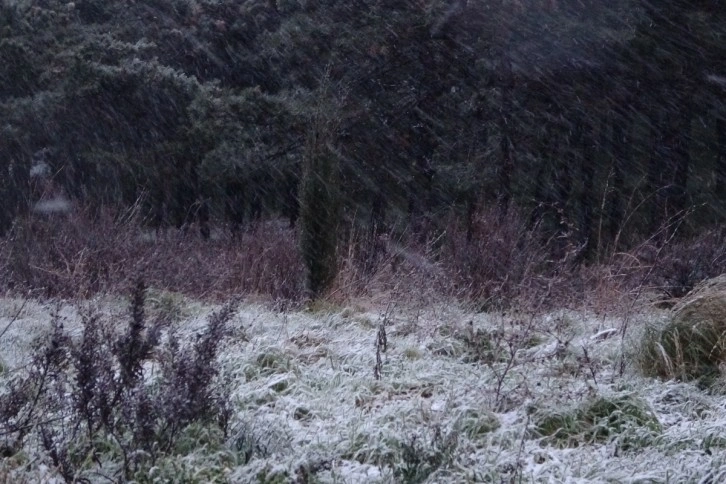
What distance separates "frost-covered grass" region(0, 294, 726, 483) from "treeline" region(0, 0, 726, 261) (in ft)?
35.9

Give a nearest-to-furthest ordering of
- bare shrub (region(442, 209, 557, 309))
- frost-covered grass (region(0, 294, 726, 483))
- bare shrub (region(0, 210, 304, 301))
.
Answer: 1. frost-covered grass (region(0, 294, 726, 483))
2. bare shrub (region(442, 209, 557, 309))
3. bare shrub (region(0, 210, 304, 301))

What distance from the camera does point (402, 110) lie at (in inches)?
714

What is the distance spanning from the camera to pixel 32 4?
62.5 feet

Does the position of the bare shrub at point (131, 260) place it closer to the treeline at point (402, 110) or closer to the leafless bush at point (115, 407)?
the leafless bush at point (115, 407)

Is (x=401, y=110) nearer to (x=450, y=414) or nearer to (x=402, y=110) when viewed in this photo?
(x=402, y=110)

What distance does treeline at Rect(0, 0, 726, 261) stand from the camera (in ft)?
54.9

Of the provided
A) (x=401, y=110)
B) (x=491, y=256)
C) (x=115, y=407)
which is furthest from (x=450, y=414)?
(x=401, y=110)

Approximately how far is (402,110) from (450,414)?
47.9ft

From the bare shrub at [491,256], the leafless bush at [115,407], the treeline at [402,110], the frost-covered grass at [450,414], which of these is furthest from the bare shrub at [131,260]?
the treeline at [402,110]

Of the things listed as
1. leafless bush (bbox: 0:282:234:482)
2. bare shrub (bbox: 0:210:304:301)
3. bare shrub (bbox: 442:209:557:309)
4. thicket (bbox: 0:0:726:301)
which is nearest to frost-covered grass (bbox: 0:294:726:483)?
leafless bush (bbox: 0:282:234:482)

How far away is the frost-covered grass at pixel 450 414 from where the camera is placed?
3.44 m

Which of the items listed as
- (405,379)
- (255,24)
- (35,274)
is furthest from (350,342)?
(255,24)

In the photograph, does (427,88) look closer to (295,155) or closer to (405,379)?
(295,155)

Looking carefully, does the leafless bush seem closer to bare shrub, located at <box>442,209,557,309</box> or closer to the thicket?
bare shrub, located at <box>442,209,557,309</box>
